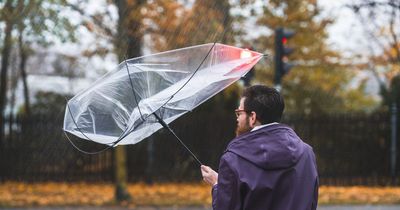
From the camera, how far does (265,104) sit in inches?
116

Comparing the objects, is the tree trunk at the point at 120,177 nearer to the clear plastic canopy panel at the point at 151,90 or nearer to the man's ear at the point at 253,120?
the clear plastic canopy panel at the point at 151,90

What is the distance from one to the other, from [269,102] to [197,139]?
13.4 meters

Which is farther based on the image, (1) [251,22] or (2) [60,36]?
(1) [251,22]

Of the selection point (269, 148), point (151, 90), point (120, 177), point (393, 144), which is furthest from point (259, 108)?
point (393, 144)

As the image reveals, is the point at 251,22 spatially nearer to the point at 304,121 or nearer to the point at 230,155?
the point at 304,121

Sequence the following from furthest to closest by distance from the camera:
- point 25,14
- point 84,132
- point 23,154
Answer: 1. point 23,154
2. point 25,14
3. point 84,132

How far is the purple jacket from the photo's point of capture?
9.17 ft

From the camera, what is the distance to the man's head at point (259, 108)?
9.67 ft

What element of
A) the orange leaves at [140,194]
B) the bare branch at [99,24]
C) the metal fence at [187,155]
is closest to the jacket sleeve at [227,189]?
the bare branch at [99,24]

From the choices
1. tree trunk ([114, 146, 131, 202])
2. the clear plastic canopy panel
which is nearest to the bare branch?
tree trunk ([114, 146, 131, 202])

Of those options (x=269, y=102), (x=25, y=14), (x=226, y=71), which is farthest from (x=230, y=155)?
(x=25, y=14)

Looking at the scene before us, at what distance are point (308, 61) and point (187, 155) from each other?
486 cm

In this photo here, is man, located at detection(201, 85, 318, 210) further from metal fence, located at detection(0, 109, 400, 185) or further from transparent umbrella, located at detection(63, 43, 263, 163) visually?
metal fence, located at detection(0, 109, 400, 185)

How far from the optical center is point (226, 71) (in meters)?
3.76
